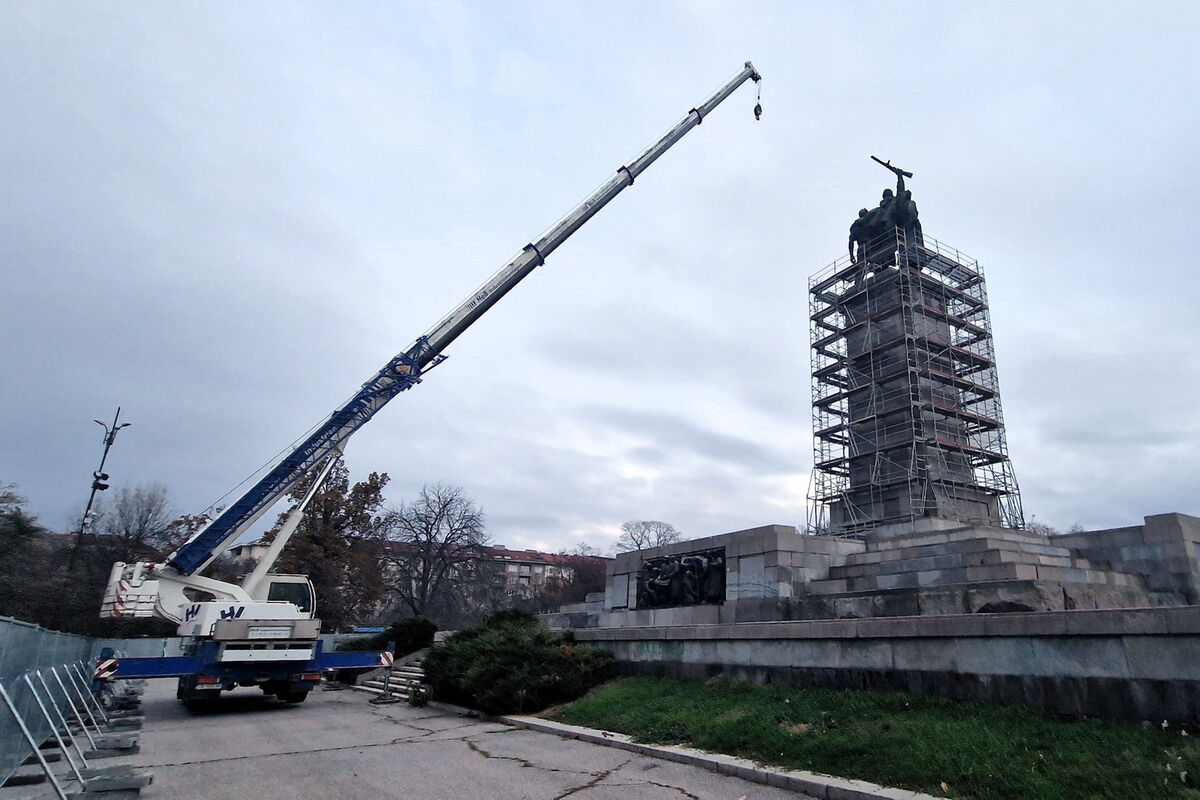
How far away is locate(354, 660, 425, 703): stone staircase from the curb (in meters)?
7.69

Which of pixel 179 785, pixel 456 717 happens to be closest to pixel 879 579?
pixel 456 717

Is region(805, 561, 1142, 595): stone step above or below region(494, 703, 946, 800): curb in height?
above

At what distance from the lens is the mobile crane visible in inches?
549

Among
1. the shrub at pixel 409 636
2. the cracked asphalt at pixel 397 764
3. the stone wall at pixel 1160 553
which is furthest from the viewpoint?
the shrub at pixel 409 636

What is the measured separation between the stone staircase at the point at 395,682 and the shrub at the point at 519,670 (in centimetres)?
279

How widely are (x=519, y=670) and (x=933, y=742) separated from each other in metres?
7.96

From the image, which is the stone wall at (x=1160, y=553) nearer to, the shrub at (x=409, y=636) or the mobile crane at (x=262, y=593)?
the mobile crane at (x=262, y=593)

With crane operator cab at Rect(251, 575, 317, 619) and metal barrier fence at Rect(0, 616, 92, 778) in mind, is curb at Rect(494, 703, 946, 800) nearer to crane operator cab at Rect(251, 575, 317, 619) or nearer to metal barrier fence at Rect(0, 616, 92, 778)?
metal barrier fence at Rect(0, 616, 92, 778)

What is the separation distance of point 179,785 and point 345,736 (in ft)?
12.4

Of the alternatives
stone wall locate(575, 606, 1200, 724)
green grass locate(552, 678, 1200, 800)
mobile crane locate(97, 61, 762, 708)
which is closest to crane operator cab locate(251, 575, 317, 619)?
mobile crane locate(97, 61, 762, 708)

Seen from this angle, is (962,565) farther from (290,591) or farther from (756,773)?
(290,591)

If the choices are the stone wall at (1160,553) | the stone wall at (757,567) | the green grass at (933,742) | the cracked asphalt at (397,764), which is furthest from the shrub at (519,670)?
the stone wall at (1160,553)

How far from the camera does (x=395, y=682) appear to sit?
1891cm

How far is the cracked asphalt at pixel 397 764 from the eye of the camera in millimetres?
7383
